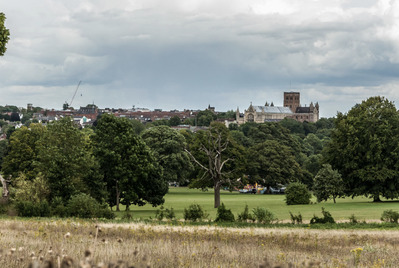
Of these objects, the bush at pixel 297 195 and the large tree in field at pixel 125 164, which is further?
the bush at pixel 297 195

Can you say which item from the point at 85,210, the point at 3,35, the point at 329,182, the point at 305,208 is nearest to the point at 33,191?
the point at 85,210

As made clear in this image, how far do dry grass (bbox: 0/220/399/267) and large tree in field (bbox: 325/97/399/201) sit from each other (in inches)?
1479

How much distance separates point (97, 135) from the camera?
5525 cm

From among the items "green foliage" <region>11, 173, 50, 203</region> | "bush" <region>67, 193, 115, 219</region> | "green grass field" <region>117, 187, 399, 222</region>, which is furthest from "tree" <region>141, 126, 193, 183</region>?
"bush" <region>67, 193, 115, 219</region>

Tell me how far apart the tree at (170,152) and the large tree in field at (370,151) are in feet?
91.9

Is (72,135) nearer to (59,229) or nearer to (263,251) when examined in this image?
(59,229)

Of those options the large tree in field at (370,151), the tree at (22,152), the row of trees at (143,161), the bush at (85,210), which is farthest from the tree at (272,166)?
the bush at (85,210)

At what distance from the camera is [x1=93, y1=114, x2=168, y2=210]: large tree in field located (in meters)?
52.8

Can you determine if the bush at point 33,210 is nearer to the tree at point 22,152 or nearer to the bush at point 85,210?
the bush at point 85,210

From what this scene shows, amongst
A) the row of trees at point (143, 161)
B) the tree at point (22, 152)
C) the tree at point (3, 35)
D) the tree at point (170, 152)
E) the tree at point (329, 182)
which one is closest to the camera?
the tree at point (3, 35)

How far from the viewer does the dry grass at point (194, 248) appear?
45.6 ft

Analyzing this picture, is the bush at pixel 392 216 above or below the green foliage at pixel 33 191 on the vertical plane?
below

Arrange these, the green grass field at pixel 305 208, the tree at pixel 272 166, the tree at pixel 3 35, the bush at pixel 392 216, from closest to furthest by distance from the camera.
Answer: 1. the tree at pixel 3 35
2. the bush at pixel 392 216
3. the green grass field at pixel 305 208
4. the tree at pixel 272 166

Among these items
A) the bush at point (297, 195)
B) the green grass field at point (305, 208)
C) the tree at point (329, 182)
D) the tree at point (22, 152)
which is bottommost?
the green grass field at point (305, 208)
